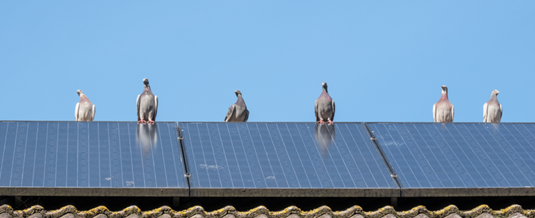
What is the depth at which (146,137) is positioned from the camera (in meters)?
13.9

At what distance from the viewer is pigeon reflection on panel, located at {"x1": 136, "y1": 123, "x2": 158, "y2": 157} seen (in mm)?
13361

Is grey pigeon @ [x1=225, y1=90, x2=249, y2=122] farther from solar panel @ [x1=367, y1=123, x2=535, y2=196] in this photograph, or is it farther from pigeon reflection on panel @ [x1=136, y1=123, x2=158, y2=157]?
solar panel @ [x1=367, y1=123, x2=535, y2=196]

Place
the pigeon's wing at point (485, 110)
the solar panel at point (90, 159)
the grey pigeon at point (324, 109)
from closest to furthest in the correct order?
1. the solar panel at point (90, 159)
2. the grey pigeon at point (324, 109)
3. the pigeon's wing at point (485, 110)

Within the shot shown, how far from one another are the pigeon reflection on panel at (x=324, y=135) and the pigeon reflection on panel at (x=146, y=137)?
2.55m

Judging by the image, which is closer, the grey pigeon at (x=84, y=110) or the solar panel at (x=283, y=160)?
the solar panel at (x=283, y=160)

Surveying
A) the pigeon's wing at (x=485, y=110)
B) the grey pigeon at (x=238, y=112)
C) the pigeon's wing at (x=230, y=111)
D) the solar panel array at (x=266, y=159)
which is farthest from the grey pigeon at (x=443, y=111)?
the pigeon's wing at (x=230, y=111)

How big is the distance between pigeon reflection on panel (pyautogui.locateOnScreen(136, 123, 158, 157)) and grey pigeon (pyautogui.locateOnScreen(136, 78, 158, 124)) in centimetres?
282

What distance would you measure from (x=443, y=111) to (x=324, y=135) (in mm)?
6065

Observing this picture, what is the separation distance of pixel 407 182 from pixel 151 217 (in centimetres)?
353

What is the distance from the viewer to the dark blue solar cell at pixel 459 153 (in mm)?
12164

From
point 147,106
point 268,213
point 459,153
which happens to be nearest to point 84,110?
point 147,106

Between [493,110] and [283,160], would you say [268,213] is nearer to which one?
[283,160]

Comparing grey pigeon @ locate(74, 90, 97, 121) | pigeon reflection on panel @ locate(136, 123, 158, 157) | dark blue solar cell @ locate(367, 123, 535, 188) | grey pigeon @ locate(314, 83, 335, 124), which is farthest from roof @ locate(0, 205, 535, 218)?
grey pigeon @ locate(74, 90, 97, 121)

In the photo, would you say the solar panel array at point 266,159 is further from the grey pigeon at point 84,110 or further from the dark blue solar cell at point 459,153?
the grey pigeon at point 84,110
